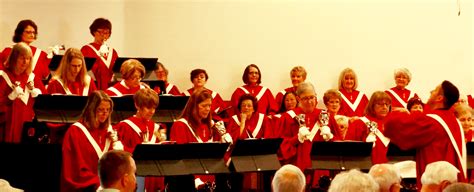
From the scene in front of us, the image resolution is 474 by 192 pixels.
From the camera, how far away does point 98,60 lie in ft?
39.2

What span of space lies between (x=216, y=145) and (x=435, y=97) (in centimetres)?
187

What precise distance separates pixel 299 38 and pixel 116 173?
8127 millimetres

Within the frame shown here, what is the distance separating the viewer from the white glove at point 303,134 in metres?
10.0

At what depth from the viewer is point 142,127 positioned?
30.1 ft

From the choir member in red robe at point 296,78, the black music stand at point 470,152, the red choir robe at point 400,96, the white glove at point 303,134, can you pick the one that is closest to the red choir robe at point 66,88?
the white glove at point 303,134

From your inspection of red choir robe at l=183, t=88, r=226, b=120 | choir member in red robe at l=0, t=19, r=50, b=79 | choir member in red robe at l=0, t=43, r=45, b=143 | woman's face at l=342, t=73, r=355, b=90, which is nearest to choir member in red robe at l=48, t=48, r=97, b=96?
choir member in red robe at l=0, t=43, r=45, b=143

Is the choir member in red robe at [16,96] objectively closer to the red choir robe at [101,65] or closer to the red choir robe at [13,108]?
the red choir robe at [13,108]

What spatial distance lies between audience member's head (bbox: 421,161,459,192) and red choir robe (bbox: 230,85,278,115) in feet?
19.2

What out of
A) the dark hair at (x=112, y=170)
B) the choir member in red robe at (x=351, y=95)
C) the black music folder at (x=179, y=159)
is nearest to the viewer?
the dark hair at (x=112, y=170)

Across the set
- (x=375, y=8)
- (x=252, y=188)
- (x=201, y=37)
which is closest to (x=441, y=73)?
(x=375, y=8)

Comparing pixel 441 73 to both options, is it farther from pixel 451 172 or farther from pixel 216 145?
pixel 451 172

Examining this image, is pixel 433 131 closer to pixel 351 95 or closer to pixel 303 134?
pixel 303 134

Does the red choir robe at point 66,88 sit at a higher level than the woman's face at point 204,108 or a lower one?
higher

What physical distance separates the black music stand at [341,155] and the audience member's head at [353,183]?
12.8ft
